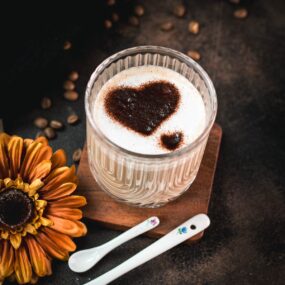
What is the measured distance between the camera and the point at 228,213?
4.99 ft

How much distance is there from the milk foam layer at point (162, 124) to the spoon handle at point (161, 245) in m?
0.21

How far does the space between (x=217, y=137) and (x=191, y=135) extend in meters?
0.22

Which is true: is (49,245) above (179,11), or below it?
below

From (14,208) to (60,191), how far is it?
0.11 meters

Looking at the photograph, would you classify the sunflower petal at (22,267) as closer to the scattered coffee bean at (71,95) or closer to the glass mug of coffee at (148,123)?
the glass mug of coffee at (148,123)

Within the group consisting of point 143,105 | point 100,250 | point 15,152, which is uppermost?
point 143,105

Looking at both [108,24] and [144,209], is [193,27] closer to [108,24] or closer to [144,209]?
[108,24]

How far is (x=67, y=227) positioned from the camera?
1328 mm

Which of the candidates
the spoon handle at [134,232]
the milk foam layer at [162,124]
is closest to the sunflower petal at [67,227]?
the spoon handle at [134,232]

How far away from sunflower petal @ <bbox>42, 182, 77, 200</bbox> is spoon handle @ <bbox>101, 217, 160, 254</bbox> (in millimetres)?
166

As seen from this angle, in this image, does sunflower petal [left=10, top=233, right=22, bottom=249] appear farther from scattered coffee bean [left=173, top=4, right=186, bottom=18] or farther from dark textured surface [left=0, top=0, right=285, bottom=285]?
scattered coffee bean [left=173, top=4, right=186, bottom=18]

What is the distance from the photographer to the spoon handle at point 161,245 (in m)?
1.35

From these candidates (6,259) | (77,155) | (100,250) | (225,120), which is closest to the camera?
(6,259)

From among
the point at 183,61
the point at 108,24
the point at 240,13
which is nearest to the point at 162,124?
the point at 183,61
